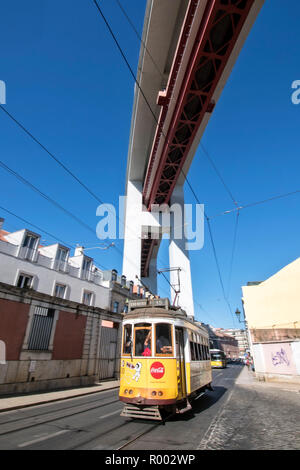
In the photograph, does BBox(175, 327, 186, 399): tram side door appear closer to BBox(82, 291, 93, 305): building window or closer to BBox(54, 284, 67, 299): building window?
BBox(54, 284, 67, 299): building window

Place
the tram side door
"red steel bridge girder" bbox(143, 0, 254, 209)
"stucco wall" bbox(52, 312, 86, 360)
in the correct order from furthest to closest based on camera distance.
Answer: "red steel bridge girder" bbox(143, 0, 254, 209), "stucco wall" bbox(52, 312, 86, 360), the tram side door

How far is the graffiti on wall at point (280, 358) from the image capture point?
747 inches

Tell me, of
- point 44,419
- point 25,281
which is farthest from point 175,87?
point 44,419

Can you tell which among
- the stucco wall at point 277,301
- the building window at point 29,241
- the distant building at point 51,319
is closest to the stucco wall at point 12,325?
the distant building at point 51,319

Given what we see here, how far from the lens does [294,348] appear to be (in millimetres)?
18688

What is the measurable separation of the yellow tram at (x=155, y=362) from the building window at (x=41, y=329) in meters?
8.49

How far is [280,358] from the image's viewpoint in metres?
19.3

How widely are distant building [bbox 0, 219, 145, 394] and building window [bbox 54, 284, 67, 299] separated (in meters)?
0.07

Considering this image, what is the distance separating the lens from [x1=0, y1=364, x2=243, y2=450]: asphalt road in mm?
4730

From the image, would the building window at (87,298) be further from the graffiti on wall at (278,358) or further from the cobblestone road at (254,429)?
the graffiti on wall at (278,358)

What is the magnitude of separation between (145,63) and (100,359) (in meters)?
27.5
